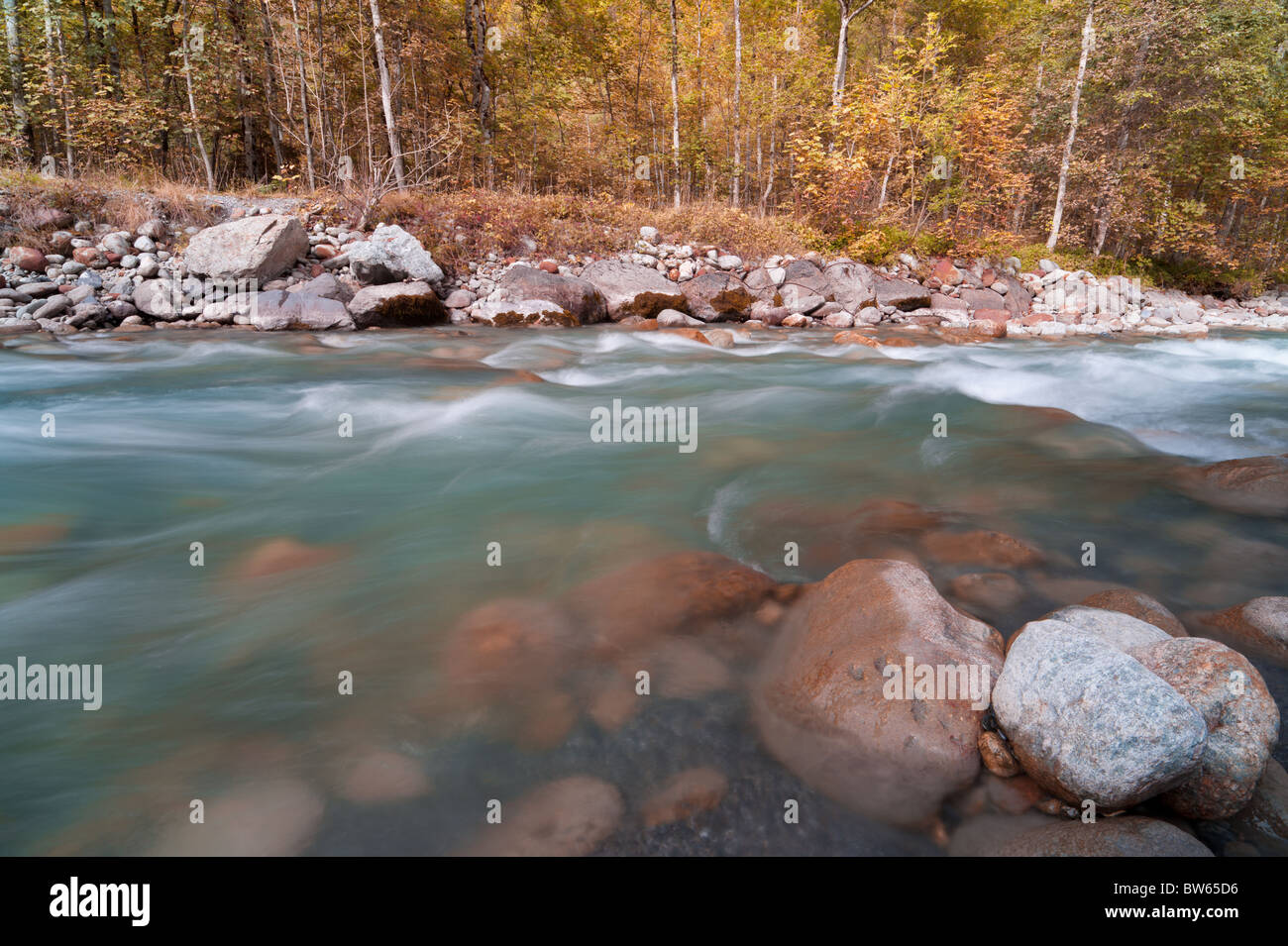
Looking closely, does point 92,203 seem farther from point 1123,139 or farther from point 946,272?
point 1123,139

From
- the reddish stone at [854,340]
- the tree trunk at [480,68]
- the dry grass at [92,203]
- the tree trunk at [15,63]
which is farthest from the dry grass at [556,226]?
the tree trunk at [15,63]

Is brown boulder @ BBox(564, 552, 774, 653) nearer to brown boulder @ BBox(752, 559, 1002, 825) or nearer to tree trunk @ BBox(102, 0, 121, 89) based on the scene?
brown boulder @ BBox(752, 559, 1002, 825)

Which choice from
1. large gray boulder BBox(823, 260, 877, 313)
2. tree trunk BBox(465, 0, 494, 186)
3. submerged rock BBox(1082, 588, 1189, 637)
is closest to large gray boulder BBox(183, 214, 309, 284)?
tree trunk BBox(465, 0, 494, 186)

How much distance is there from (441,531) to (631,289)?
9546 mm

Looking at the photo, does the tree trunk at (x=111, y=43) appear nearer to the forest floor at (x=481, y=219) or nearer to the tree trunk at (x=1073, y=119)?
the forest floor at (x=481, y=219)

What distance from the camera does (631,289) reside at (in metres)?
12.7

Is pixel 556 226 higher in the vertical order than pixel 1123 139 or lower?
lower

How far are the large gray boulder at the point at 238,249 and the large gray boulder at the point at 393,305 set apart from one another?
63.7 inches

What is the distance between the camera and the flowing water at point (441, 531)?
2.25 m

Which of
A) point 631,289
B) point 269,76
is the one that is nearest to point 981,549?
point 631,289

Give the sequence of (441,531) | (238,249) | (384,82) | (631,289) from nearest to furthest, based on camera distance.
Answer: (441,531)
(238,249)
(631,289)
(384,82)
